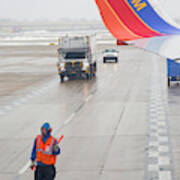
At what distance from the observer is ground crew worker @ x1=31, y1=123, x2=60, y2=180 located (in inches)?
475

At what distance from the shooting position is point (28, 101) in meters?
32.7

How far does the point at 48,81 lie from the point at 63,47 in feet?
10.2

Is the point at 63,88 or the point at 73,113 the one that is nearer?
the point at 73,113

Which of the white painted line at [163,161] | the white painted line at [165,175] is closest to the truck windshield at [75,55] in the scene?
the white painted line at [163,161]

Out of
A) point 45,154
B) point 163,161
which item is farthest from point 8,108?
point 45,154

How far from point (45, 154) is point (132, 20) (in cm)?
373

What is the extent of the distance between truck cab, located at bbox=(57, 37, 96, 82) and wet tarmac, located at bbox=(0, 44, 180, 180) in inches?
45.7

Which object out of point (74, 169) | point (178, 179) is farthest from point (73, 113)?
point (178, 179)

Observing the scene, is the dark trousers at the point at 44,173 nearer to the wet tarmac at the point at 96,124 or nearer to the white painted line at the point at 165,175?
the wet tarmac at the point at 96,124

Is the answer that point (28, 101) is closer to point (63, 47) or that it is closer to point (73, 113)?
point (73, 113)

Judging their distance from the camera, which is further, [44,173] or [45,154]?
[44,173]

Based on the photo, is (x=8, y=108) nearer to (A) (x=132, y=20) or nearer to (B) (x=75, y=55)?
(B) (x=75, y=55)

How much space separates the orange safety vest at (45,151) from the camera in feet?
39.6

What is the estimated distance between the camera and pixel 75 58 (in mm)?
45812
